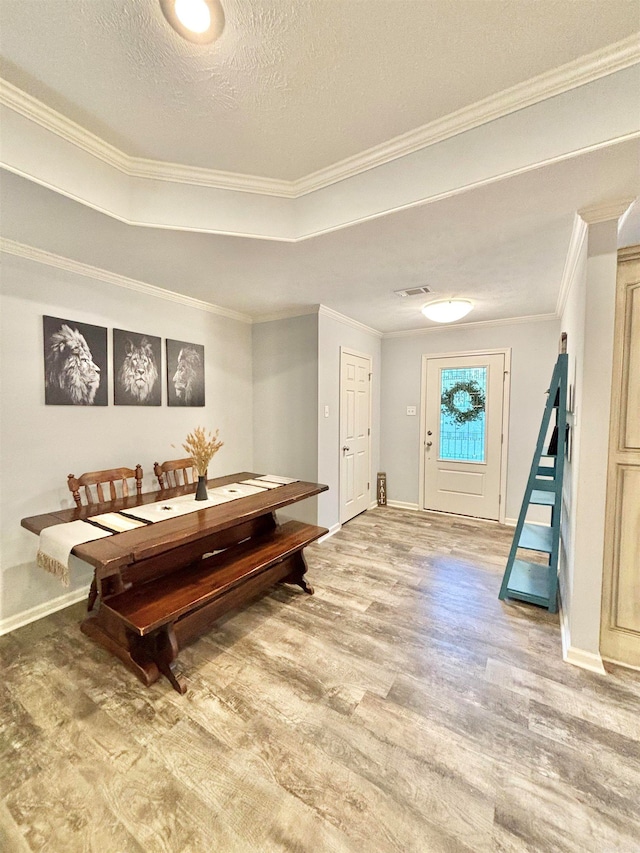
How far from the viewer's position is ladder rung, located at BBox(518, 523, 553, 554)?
2.46m

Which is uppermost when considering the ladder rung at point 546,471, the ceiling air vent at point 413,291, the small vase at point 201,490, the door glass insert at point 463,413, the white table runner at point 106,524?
the ceiling air vent at point 413,291

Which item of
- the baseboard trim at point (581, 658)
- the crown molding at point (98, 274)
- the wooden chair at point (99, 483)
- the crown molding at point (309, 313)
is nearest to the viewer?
the baseboard trim at point (581, 658)

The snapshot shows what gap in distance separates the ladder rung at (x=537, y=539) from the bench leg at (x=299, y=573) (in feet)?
5.28

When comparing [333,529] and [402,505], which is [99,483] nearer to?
[333,529]

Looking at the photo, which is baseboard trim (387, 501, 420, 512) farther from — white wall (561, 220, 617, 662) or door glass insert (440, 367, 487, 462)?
white wall (561, 220, 617, 662)

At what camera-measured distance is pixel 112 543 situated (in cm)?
167

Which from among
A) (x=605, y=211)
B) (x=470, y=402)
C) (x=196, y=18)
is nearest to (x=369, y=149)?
(x=196, y=18)

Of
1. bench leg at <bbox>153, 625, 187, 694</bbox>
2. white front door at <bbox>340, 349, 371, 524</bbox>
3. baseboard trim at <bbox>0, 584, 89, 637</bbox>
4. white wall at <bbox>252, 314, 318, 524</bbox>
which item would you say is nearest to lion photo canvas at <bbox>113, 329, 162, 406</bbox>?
white wall at <bbox>252, 314, 318, 524</bbox>

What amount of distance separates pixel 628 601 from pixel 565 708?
0.68 metres

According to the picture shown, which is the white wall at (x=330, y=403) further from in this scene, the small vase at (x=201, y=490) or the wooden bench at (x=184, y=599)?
the small vase at (x=201, y=490)

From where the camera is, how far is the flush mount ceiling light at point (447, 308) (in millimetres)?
3027

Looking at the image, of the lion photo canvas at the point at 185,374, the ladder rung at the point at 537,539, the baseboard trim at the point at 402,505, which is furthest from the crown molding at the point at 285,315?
the baseboard trim at the point at 402,505

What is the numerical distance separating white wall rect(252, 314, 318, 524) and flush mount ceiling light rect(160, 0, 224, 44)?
2325mm

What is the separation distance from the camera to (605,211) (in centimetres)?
168
